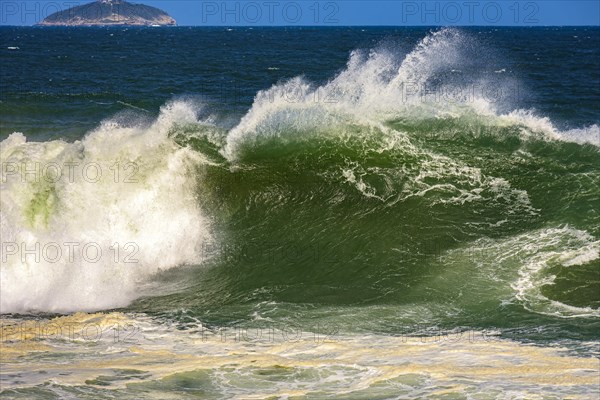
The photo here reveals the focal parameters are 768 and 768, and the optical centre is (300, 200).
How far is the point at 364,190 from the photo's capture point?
40.2ft

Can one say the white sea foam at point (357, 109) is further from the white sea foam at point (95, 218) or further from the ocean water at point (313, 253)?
the white sea foam at point (95, 218)

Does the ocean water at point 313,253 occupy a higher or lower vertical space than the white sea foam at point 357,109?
lower

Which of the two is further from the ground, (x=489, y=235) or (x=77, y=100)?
(x=77, y=100)

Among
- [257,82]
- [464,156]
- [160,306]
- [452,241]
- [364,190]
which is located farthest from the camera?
[257,82]

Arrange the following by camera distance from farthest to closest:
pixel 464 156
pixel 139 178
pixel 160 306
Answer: pixel 464 156 < pixel 139 178 < pixel 160 306

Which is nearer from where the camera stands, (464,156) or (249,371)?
(249,371)

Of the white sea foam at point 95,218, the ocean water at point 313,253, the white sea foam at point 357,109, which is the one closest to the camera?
the ocean water at point 313,253

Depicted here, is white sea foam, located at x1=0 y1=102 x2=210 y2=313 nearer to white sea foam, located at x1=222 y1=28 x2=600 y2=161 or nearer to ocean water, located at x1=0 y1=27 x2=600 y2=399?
ocean water, located at x1=0 y1=27 x2=600 y2=399

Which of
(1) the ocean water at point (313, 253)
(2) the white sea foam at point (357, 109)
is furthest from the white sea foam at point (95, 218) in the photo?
(2) the white sea foam at point (357, 109)

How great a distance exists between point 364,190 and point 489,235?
2338 millimetres

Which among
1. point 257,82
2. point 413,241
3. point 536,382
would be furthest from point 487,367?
point 257,82

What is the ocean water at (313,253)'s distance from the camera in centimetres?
681

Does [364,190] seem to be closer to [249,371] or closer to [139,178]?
[139,178]

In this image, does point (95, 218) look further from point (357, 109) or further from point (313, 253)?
point (357, 109)
